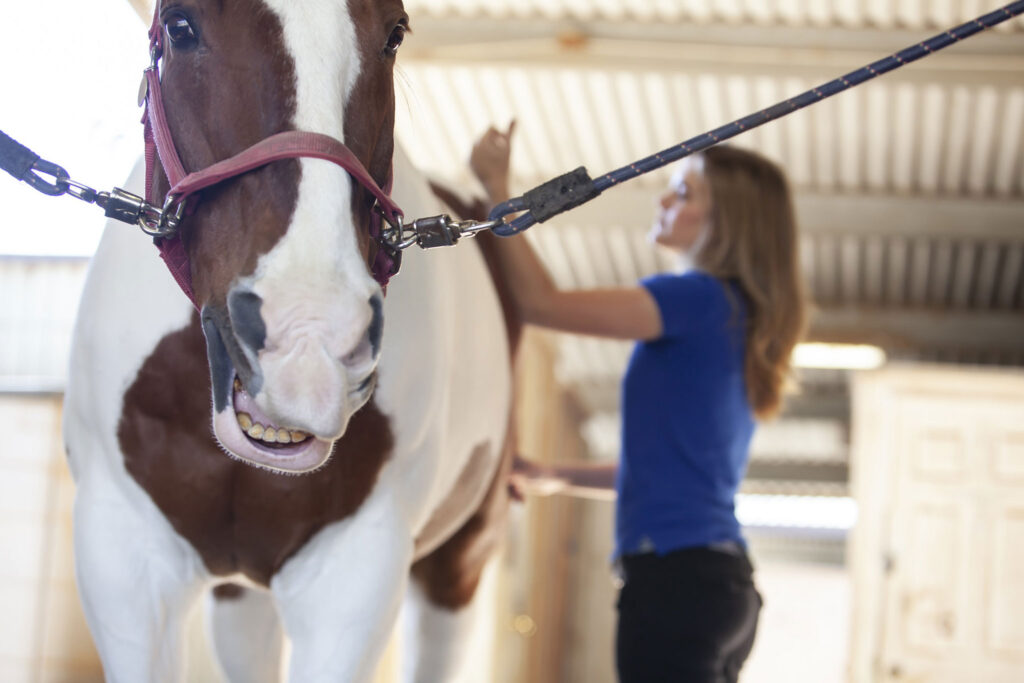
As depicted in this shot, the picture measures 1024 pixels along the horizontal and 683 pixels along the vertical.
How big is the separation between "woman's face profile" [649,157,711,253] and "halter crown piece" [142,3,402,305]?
3.81ft

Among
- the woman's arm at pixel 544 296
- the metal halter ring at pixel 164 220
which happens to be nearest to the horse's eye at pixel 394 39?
the metal halter ring at pixel 164 220

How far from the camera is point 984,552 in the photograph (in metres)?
7.17

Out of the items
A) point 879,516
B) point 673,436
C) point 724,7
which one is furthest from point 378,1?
point 879,516

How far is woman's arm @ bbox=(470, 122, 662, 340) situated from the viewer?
2.02 metres

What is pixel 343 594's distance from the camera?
129cm

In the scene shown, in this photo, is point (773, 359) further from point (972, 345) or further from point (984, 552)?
point (972, 345)

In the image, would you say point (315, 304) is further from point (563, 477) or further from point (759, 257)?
point (563, 477)

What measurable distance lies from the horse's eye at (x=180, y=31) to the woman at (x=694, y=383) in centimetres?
94

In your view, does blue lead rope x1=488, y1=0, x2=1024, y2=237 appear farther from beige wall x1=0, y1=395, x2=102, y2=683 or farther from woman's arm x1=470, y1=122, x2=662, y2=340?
beige wall x1=0, y1=395, x2=102, y2=683

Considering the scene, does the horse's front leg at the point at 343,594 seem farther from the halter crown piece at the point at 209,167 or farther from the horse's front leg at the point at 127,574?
the halter crown piece at the point at 209,167

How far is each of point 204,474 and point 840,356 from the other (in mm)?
7507

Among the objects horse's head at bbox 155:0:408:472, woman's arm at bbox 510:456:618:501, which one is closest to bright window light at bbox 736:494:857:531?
woman's arm at bbox 510:456:618:501

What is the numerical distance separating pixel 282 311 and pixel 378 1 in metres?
0.39

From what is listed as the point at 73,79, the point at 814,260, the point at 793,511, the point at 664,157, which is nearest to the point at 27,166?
the point at 664,157
